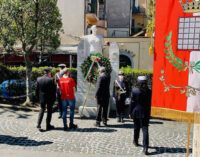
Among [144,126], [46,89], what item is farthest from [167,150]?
[46,89]

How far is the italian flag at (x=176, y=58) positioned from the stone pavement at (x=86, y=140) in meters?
1.86

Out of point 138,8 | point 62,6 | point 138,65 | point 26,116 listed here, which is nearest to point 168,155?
point 26,116

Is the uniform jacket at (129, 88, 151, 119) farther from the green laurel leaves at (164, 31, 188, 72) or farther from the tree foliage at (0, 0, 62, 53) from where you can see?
the tree foliage at (0, 0, 62, 53)

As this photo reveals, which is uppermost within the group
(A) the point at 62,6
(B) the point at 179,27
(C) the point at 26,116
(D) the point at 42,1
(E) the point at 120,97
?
(A) the point at 62,6

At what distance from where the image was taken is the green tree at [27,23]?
8438 mm

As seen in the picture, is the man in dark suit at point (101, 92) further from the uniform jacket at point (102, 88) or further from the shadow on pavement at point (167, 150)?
the shadow on pavement at point (167, 150)

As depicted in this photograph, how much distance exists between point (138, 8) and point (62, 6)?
817 cm

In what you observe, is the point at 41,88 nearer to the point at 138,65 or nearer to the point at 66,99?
the point at 66,99

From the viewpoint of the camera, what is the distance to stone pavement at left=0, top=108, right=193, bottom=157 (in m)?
5.00

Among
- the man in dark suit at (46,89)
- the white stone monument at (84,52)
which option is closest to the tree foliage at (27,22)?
the white stone monument at (84,52)

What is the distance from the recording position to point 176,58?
3.68 meters

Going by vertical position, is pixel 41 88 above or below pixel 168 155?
above

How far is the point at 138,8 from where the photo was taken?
75.7 feet

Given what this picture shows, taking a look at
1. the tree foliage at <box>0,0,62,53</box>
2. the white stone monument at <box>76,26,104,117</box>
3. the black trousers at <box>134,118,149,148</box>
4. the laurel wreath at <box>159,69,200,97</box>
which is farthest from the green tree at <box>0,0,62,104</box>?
the laurel wreath at <box>159,69,200,97</box>
